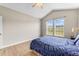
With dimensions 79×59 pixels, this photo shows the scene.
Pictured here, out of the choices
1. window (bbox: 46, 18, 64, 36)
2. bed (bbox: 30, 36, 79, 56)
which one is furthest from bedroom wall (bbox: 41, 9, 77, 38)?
bed (bbox: 30, 36, 79, 56)

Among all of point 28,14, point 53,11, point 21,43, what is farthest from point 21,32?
point 53,11

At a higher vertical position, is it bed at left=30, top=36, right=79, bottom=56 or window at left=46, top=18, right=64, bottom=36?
window at left=46, top=18, right=64, bottom=36

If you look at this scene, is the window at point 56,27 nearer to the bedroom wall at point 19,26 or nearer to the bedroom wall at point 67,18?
the bedroom wall at point 67,18

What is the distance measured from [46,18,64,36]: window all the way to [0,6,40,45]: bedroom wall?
226 mm

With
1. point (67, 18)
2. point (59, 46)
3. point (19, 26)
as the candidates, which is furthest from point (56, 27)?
point (19, 26)

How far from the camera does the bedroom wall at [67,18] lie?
5.28ft

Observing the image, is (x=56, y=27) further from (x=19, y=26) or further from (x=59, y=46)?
(x=19, y=26)

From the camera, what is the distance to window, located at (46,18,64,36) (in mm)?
1637

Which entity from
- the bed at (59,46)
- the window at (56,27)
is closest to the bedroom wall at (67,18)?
the window at (56,27)

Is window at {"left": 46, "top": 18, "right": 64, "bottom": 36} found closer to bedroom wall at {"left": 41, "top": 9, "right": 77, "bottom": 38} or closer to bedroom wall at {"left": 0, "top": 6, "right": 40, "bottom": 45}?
bedroom wall at {"left": 41, "top": 9, "right": 77, "bottom": 38}

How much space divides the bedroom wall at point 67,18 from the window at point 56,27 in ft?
0.21

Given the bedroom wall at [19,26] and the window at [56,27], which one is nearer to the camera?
the window at [56,27]

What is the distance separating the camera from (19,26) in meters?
1.87

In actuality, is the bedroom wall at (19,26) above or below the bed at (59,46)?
above
